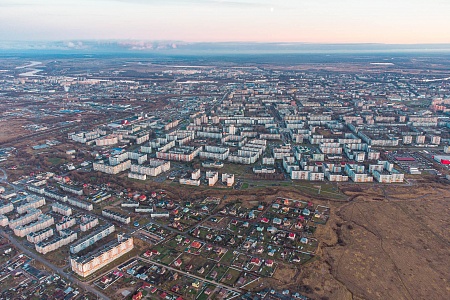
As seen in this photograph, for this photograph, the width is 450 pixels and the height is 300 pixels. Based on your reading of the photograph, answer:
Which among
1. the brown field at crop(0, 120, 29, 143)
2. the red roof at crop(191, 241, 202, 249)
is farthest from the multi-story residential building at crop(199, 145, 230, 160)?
the brown field at crop(0, 120, 29, 143)

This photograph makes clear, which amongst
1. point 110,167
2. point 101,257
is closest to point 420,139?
point 110,167

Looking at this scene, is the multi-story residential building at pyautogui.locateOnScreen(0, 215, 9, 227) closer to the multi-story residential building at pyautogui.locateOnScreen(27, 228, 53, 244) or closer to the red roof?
the multi-story residential building at pyautogui.locateOnScreen(27, 228, 53, 244)

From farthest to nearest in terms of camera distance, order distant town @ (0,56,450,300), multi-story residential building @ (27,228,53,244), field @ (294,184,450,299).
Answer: multi-story residential building @ (27,228,53,244) < distant town @ (0,56,450,300) < field @ (294,184,450,299)

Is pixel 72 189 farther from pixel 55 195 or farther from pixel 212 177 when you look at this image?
pixel 212 177

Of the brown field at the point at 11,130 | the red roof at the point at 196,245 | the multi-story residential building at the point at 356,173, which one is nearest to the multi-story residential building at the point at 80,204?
the red roof at the point at 196,245

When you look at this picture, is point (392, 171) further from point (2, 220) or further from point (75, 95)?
point (75, 95)
